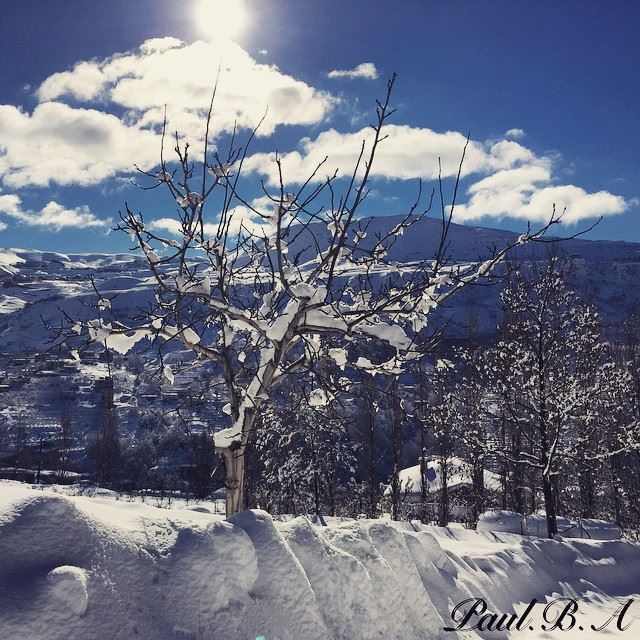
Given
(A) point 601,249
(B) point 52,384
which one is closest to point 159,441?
(B) point 52,384

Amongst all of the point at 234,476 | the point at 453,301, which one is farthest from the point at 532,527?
the point at 453,301

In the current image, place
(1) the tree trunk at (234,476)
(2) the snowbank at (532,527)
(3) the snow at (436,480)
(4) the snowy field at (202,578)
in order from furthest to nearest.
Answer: (3) the snow at (436,480)
(2) the snowbank at (532,527)
(1) the tree trunk at (234,476)
(4) the snowy field at (202,578)

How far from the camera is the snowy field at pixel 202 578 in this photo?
2877 millimetres

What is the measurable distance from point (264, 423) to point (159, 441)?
1820 inches

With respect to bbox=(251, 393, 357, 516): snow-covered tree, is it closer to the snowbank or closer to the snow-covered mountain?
the snowbank

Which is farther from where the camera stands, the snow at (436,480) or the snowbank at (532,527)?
the snow at (436,480)

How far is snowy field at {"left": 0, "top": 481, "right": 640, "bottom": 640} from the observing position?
2877 mm

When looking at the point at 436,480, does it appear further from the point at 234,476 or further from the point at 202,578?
the point at 202,578

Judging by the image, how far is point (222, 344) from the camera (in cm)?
595

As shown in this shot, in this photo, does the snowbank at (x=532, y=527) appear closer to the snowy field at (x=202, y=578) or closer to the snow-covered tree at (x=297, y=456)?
the snow-covered tree at (x=297, y=456)

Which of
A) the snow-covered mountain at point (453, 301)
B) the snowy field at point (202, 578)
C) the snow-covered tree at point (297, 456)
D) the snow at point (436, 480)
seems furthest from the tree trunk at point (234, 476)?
the snow-covered mountain at point (453, 301)

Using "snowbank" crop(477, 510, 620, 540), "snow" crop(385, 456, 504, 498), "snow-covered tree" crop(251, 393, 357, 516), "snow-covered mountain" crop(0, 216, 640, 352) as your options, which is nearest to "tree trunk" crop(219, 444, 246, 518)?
"snowbank" crop(477, 510, 620, 540)

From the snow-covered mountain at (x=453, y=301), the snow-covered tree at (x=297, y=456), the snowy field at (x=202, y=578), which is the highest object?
the snow-covered mountain at (x=453, y=301)

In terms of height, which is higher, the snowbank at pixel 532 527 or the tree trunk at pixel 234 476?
the tree trunk at pixel 234 476
